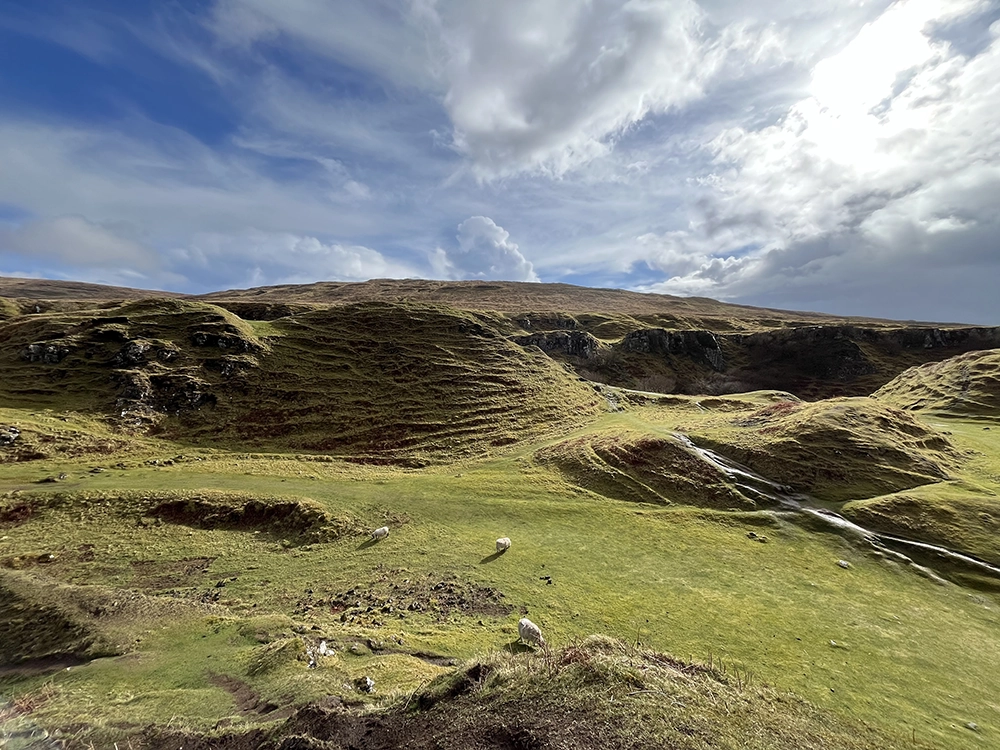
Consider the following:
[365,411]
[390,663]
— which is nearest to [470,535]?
[390,663]

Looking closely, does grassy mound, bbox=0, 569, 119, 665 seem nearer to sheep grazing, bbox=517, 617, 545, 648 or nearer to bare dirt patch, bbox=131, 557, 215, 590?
bare dirt patch, bbox=131, 557, 215, 590

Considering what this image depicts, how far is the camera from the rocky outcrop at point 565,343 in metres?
102

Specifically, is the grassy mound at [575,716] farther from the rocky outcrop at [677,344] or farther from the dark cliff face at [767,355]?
the rocky outcrop at [677,344]

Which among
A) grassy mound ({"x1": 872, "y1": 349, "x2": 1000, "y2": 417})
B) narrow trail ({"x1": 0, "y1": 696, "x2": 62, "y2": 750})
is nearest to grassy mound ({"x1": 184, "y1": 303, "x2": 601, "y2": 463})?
narrow trail ({"x1": 0, "y1": 696, "x2": 62, "y2": 750})

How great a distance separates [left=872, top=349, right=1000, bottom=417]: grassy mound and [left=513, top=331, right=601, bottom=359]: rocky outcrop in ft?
178

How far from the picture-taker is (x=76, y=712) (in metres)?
10.6

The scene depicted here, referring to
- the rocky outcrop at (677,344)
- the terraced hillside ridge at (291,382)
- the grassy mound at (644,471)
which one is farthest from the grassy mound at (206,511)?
the rocky outcrop at (677,344)

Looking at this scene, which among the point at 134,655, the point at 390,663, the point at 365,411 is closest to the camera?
the point at 390,663

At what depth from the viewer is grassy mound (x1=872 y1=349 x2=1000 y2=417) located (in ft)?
176

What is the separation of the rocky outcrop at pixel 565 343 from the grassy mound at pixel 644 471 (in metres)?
61.0

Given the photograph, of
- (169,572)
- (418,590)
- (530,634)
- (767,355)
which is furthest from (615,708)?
(767,355)

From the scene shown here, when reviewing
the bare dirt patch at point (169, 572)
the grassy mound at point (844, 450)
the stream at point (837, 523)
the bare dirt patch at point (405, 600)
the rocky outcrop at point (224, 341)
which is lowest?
the bare dirt patch at point (169, 572)

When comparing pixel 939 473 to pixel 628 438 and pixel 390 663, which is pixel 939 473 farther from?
pixel 390 663

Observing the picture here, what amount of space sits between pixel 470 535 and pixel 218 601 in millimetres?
13513
